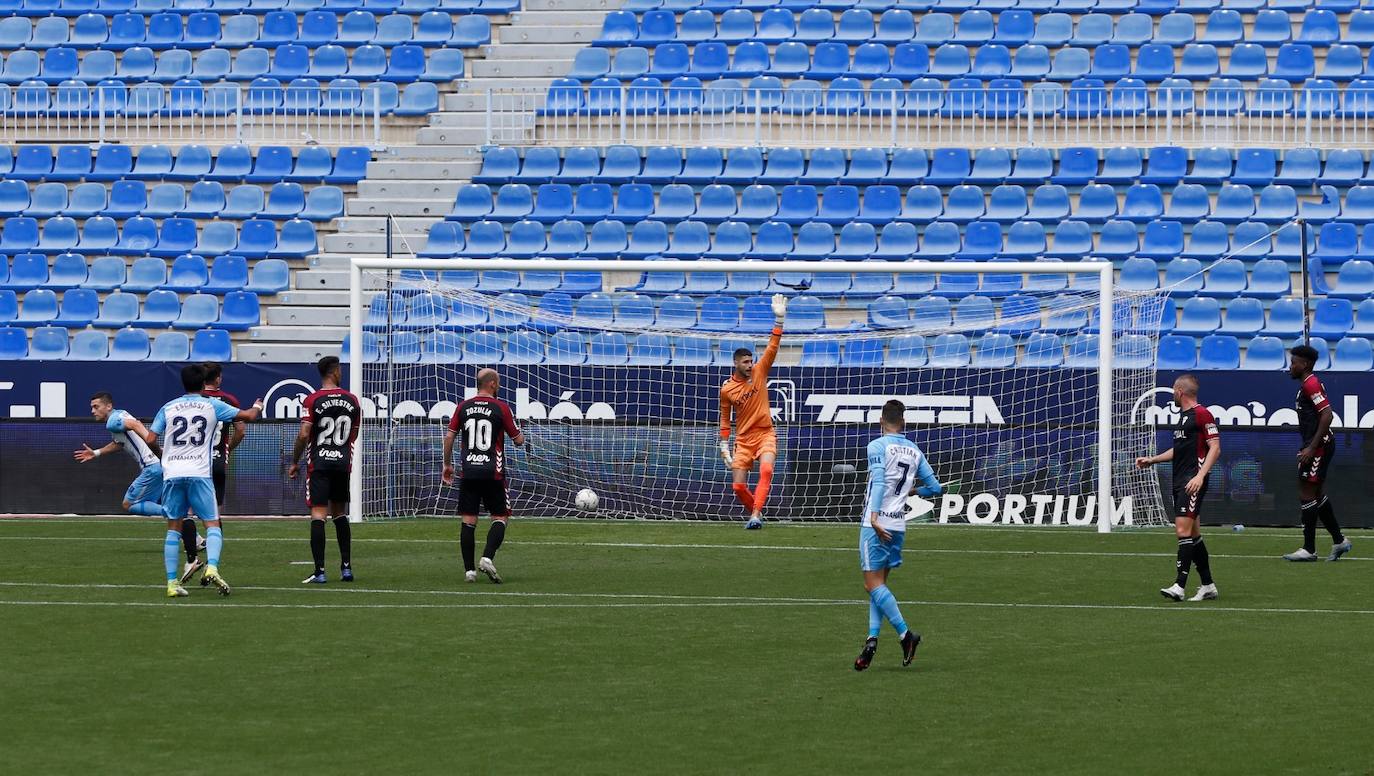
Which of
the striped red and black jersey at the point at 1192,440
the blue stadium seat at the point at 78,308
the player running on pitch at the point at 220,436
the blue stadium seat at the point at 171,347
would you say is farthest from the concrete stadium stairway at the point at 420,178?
the striped red and black jersey at the point at 1192,440

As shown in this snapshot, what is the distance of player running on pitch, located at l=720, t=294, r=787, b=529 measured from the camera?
64.2ft

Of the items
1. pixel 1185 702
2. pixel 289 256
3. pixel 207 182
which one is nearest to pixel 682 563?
pixel 1185 702

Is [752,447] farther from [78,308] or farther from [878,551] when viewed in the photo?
[78,308]

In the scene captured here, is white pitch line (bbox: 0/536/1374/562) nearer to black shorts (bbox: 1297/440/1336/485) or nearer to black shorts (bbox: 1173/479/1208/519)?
black shorts (bbox: 1297/440/1336/485)

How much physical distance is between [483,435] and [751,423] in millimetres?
5321

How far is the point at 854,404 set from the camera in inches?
864

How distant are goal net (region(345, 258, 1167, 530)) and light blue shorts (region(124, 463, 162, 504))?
11.0 ft

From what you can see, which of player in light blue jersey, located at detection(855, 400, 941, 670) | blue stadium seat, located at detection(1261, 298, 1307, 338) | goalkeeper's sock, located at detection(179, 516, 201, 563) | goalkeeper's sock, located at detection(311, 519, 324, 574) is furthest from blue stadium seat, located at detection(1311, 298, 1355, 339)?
goalkeeper's sock, located at detection(179, 516, 201, 563)

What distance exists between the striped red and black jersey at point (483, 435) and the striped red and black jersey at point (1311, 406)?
24.2 ft

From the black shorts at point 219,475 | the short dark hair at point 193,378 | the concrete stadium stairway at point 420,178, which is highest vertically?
the concrete stadium stairway at point 420,178

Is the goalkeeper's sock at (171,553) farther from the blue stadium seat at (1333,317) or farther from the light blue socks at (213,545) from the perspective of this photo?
the blue stadium seat at (1333,317)

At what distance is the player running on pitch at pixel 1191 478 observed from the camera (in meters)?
13.9

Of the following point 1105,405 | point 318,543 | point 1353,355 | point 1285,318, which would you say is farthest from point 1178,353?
point 318,543

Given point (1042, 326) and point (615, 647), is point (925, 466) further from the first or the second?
point (1042, 326)
